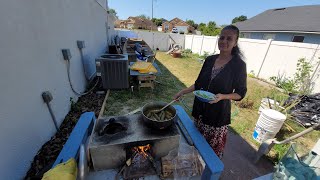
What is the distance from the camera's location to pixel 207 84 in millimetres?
1798

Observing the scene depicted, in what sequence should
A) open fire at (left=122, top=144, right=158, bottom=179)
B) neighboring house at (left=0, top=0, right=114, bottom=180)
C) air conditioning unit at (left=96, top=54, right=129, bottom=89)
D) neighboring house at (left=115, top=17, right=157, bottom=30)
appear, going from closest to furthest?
open fire at (left=122, top=144, right=158, bottom=179) < neighboring house at (left=0, top=0, right=114, bottom=180) < air conditioning unit at (left=96, top=54, right=129, bottom=89) < neighboring house at (left=115, top=17, right=157, bottom=30)

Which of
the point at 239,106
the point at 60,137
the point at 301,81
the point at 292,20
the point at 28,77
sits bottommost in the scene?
the point at 239,106

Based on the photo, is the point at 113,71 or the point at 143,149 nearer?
the point at 143,149

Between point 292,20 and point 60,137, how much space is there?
19182 millimetres

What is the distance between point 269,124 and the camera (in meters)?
3.03

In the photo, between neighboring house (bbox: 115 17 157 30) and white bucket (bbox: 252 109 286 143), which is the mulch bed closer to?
white bucket (bbox: 252 109 286 143)

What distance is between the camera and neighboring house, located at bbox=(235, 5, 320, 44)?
11484mm

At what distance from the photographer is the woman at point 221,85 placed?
1.61 meters

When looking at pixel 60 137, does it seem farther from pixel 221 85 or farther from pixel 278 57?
pixel 278 57

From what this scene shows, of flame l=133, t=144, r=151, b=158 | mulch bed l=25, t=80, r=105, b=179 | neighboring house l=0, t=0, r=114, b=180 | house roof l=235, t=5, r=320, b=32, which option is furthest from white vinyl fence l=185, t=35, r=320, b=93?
house roof l=235, t=5, r=320, b=32

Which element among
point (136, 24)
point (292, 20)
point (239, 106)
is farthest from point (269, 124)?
point (136, 24)

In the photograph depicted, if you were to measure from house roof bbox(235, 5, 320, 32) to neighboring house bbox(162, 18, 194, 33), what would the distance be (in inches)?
1216

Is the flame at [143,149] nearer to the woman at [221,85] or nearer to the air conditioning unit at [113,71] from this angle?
the woman at [221,85]

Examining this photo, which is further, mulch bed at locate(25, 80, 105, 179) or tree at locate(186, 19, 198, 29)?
tree at locate(186, 19, 198, 29)
